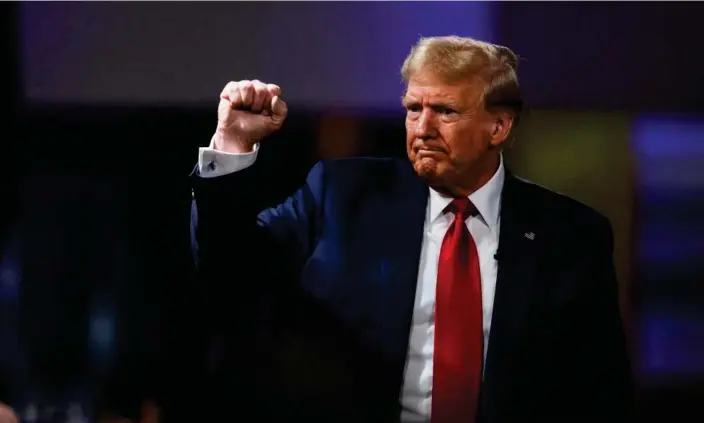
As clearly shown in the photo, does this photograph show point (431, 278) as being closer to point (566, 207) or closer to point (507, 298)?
point (507, 298)

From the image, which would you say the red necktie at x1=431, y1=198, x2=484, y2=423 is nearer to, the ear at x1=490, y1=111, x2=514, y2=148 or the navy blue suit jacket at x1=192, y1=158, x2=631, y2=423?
the navy blue suit jacket at x1=192, y1=158, x2=631, y2=423

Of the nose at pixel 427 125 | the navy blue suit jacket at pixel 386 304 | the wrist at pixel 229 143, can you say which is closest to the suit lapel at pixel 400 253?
the navy blue suit jacket at pixel 386 304

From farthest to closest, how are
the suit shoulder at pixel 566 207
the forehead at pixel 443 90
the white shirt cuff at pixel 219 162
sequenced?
1. the suit shoulder at pixel 566 207
2. the forehead at pixel 443 90
3. the white shirt cuff at pixel 219 162

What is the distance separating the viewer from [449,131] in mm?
1755

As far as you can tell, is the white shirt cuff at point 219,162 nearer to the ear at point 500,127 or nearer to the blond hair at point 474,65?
the blond hair at point 474,65

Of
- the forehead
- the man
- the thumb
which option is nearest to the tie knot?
the man

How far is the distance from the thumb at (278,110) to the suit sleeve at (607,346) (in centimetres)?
75

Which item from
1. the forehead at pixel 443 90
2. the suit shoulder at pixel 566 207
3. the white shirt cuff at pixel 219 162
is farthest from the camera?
the suit shoulder at pixel 566 207

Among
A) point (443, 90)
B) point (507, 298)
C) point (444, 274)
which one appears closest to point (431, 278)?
point (444, 274)

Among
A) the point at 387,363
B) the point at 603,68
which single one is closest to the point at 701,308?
the point at 603,68

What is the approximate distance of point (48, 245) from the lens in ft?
6.15

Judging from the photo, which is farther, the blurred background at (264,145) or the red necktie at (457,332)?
the blurred background at (264,145)

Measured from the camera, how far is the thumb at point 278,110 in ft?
5.64

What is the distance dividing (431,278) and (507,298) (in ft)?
0.54
